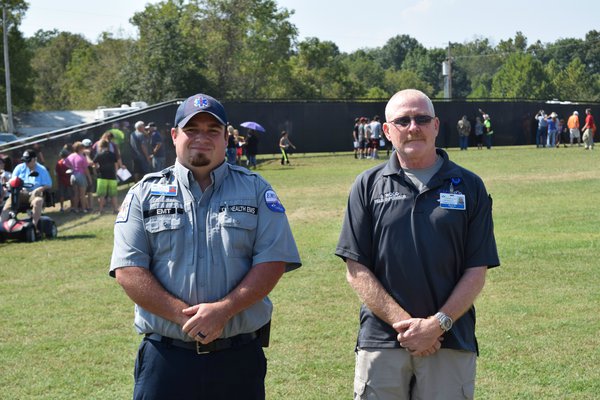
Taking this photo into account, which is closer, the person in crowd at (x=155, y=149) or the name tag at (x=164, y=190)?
the name tag at (x=164, y=190)

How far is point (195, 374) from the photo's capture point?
412 centimetres

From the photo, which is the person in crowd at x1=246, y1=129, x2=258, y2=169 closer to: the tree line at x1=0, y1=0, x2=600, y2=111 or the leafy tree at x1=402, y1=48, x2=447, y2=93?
the tree line at x1=0, y1=0, x2=600, y2=111

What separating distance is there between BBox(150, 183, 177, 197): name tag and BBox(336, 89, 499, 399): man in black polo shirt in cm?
A: 85

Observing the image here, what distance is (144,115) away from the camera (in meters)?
28.6

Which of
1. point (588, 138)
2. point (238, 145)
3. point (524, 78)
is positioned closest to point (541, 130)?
point (588, 138)

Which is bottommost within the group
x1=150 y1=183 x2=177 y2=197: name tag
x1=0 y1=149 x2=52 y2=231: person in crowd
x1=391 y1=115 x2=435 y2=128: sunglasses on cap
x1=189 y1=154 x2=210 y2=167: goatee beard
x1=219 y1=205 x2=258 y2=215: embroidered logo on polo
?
x1=0 y1=149 x2=52 y2=231: person in crowd

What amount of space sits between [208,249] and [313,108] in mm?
42330

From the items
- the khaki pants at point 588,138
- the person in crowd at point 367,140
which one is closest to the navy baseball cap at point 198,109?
the person in crowd at point 367,140

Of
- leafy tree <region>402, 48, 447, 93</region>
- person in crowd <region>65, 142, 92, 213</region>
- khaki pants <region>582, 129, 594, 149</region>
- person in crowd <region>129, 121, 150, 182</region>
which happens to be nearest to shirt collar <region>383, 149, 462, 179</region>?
person in crowd <region>65, 142, 92, 213</region>

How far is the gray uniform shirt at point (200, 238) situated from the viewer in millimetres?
4137

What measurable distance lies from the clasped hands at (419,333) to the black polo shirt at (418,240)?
8 centimetres

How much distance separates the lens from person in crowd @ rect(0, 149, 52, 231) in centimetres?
1606

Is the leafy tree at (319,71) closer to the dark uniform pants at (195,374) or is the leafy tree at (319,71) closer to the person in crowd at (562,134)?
the person in crowd at (562,134)

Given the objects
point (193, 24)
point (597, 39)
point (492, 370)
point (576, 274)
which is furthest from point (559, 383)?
point (597, 39)
